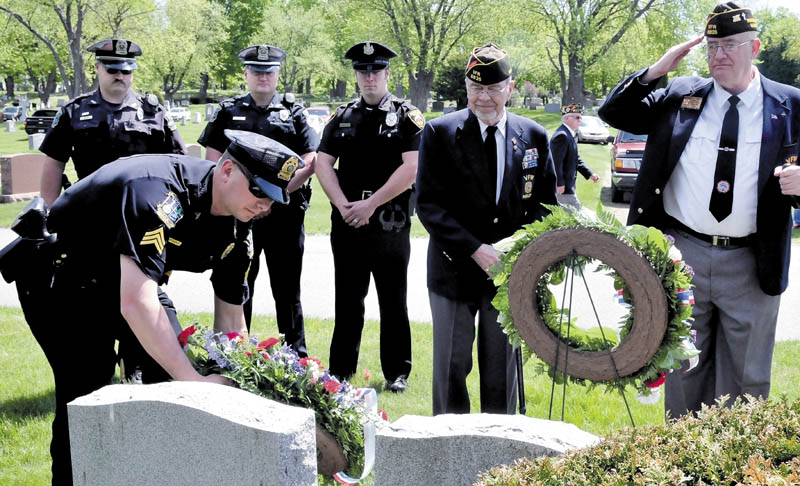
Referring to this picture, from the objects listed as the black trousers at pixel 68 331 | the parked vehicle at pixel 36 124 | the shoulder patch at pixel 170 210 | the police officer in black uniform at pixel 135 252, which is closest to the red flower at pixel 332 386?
the police officer in black uniform at pixel 135 252

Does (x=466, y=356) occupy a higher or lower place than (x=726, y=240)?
lower

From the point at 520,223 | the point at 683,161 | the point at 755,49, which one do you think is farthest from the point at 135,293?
the point at 755,49

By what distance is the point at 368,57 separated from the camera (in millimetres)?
5855

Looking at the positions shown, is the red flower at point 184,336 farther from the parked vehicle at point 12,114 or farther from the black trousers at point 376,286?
the parked vehicle at point 12,114

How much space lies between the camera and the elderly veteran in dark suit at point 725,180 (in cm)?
393

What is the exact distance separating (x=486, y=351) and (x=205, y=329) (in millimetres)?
1574

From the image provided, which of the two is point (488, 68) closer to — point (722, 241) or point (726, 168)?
point (726, 168)

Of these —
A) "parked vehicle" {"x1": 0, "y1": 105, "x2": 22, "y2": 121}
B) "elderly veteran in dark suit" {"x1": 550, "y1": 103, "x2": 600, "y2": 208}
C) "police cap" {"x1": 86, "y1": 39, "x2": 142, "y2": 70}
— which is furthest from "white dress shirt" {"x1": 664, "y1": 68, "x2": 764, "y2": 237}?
"parked vehicle" {"x1": 0, "y1": 105, "x2": 22, "y2": 121}

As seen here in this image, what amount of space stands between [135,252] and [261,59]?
3.43 m

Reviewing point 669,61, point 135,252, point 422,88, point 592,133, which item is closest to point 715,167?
point 669,61

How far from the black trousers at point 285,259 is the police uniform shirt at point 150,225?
2.19 meters

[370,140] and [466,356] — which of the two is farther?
[370,140]

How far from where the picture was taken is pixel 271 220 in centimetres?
600

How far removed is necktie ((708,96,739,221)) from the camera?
3.97m
